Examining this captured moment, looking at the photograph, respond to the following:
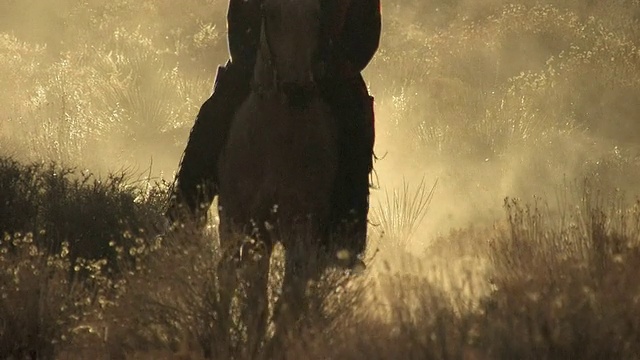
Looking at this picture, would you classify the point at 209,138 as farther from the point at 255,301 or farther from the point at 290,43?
the point at 255,301

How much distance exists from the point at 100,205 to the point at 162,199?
1.12 meters

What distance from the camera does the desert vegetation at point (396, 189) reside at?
7.04 m

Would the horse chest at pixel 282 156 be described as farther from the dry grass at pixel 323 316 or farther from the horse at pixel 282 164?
the dry grass at pixel 323 316

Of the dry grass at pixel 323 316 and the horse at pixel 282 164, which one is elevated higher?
the horse at pixel 282 164

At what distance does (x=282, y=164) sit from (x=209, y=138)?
0.61m

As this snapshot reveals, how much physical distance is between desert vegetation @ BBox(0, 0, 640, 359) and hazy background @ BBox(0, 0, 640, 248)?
2.1 inches

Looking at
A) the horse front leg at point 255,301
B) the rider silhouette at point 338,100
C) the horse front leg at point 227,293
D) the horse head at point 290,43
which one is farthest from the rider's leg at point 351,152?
the horse front leg at point 227,293

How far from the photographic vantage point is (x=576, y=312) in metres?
6.50

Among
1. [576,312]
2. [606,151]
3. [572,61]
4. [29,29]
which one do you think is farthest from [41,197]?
[29,29]

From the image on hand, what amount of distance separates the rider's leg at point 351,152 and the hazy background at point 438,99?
719 cm

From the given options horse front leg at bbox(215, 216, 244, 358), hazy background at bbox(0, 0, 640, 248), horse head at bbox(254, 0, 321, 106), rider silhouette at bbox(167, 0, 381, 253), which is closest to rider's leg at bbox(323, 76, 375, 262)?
rider silhouette at bbox(167, 0, 381, 253)

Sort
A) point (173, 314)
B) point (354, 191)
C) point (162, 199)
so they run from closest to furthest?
point (173, 314) → point (354, 191) → point (162, 199)

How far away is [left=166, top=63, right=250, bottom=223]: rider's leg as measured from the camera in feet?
25.7

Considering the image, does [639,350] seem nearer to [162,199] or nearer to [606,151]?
[162,199]
